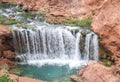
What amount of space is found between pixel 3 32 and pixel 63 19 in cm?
349

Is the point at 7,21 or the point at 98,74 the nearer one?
the point at 98,74

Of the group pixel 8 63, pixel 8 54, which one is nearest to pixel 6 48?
pixel 8 54

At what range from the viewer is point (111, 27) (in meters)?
12.9

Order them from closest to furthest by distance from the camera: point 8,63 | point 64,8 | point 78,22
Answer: point 8,63
point 78,22
point 64,8

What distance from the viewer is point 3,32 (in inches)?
515

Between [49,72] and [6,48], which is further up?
[6,48]

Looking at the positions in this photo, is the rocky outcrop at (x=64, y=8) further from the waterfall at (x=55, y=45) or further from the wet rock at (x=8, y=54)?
the wet rock at (x=8, y=54)

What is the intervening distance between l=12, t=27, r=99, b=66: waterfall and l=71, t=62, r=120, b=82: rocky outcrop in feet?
13.0

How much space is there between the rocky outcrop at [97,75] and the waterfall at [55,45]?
13.0 ft

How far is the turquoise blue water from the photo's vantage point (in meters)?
11.8

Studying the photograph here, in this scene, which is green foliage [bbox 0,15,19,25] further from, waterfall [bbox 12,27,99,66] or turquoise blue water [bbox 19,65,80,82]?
turquoise blue water [bbox 19,65,80,82]

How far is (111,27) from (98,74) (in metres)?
4.24

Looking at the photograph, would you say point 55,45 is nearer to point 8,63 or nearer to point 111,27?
point 8,63

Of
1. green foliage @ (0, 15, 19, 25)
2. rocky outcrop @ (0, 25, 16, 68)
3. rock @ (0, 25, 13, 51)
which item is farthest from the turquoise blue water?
green foliage @ (0, 15, 19, 25)
